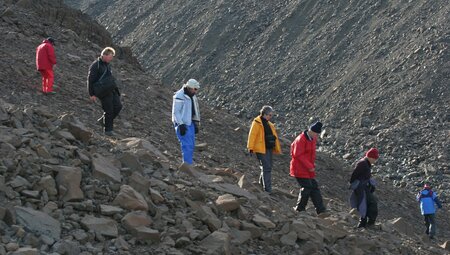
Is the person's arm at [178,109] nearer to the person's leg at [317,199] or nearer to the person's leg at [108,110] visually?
the person's leg at [108,110]

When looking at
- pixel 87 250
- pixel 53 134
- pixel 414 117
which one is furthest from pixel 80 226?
pixel 414 117

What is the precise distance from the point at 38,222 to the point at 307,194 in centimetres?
437

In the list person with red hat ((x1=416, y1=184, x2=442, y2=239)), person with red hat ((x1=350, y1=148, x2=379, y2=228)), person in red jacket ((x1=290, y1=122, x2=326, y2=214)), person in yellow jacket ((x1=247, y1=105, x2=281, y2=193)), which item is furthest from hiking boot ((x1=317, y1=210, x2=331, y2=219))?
person with red hat ((x1=416, y1=184, x2=442, y2=239))

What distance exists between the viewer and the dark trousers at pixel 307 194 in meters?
10.0

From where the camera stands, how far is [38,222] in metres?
6.66

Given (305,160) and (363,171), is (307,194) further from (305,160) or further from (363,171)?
(363,171)

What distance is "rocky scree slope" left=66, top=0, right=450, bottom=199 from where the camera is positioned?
24625mm

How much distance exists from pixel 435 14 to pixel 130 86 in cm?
1767

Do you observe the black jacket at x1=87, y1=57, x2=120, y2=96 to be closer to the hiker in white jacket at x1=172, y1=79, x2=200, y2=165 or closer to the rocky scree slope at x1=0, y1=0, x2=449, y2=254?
the rocky scree slope at x1=0, y1=0, x2=449, y2=254

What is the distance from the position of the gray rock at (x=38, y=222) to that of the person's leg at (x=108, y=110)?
14.2 feet

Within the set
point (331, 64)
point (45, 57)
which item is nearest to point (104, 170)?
point (45, 57)

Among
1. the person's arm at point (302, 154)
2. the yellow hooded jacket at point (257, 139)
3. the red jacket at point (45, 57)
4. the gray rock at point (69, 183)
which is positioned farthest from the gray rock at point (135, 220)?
the red jacket at point (45, 57)

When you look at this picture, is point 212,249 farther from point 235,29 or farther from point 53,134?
point 235,29

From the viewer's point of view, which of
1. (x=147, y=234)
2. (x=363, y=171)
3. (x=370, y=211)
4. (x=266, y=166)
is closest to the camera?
(x=147, y=234)
